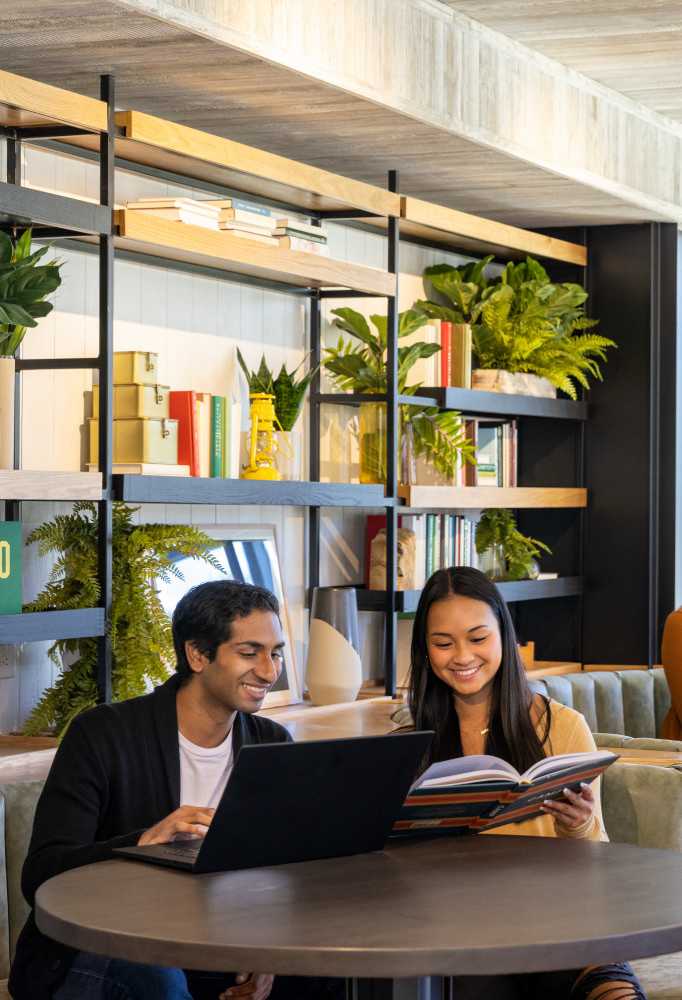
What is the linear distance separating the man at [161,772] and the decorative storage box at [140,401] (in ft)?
4.97

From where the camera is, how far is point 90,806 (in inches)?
95.5

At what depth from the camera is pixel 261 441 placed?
15.4ft

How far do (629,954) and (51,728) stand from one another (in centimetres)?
244

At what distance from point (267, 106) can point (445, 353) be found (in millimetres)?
1560

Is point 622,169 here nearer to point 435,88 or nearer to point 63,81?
point 435,88

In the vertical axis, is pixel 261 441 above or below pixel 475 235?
below

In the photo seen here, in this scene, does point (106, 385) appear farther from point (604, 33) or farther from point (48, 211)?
point (604, 33)

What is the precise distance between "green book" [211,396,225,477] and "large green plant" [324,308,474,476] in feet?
2.74

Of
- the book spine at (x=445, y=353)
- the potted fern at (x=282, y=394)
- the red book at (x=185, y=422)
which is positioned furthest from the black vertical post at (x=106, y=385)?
the book spine at (x=445, y=353)

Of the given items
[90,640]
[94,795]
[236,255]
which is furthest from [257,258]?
[94,795]

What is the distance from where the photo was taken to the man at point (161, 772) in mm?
2328

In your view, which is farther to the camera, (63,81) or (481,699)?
(63,81)

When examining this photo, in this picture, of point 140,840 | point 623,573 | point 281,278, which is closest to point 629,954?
point 140,840

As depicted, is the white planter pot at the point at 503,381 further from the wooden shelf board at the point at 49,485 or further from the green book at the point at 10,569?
the green book at the point at 10,569
